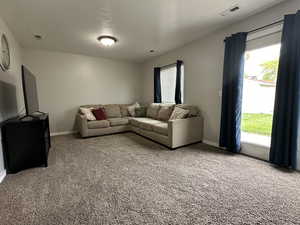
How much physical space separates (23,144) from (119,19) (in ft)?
8.22

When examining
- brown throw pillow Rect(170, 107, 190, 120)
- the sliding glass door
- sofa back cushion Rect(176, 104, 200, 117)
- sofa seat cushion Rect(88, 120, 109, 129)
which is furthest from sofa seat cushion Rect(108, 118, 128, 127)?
the sliding glass door

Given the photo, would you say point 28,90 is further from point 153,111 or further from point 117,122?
point 153,111

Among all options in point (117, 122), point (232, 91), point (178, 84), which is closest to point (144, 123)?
point (117, 122)

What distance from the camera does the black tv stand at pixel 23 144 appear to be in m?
2.06

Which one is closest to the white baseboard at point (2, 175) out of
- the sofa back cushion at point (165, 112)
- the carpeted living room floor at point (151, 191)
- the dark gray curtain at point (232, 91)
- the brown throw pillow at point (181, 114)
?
the carpeted living room floor at point (151, 191)

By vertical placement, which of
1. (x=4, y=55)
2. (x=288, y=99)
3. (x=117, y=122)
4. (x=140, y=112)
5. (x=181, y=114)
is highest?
(x=4, y=55)

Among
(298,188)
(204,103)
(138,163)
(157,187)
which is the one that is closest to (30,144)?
(138,163)

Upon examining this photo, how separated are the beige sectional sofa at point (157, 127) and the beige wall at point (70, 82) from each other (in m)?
0.50

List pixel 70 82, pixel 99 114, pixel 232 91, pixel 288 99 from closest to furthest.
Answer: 1. pixel 288 99
2. pixel 232 91
3. pixel 99 114
4. pixel 70 82

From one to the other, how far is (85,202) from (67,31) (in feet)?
10.1

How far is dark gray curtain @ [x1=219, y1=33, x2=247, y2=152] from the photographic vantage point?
103 inches

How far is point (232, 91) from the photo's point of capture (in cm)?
272

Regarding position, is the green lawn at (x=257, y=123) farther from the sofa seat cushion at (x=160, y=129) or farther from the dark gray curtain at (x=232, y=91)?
the sofa seat cushion at (x=160, y=129)

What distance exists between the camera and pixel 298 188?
170 cm
